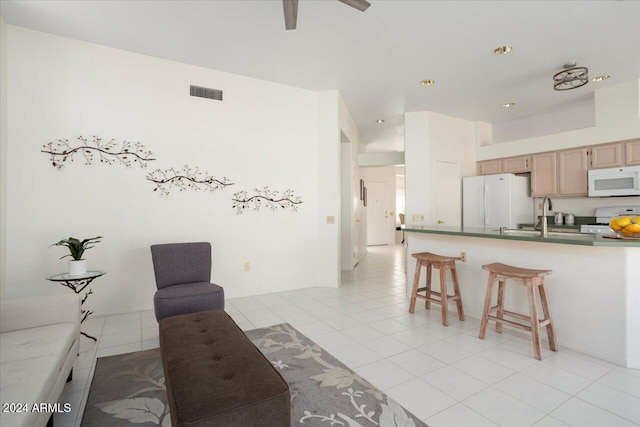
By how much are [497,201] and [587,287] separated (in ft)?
9.99

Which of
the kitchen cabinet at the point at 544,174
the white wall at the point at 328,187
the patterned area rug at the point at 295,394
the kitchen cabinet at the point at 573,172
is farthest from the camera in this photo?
the kitchen cabinet at the point at 544,174

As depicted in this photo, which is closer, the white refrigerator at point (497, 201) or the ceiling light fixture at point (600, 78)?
the ceiling light fixture at point (600, 78)

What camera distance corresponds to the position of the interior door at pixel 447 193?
217 inches

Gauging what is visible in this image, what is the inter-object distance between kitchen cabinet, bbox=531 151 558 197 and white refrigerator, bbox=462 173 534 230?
24cm

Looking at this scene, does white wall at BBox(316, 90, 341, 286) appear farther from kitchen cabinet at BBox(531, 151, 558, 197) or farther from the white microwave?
the white microwave

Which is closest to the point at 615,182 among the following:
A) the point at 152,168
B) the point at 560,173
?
the point at 560,173

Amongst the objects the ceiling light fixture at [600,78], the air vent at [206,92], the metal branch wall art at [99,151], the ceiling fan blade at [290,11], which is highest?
the ceiling light fixture at [600,78]

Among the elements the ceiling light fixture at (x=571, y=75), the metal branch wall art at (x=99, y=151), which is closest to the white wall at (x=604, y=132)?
the ceiling light fixture at (x=571, y=75)

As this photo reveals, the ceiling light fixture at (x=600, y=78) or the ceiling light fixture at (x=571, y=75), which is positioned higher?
the ceiling light fixture at (x=600, y=78)

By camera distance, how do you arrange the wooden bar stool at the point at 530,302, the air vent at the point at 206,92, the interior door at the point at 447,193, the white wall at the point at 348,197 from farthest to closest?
the white wall at the point at 348,197, the interior door at the point at 447,193, the air vent at the point at 206,92, the wooden bar stool at the point at 530,302

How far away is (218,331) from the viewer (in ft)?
6.33

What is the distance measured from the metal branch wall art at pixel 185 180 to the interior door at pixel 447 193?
145 inches

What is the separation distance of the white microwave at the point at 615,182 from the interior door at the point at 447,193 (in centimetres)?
190

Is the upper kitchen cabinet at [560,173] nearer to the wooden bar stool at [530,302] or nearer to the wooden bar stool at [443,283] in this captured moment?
→ the wooden bar stool at [443,283]
